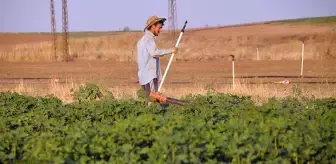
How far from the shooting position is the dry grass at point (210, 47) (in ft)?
150

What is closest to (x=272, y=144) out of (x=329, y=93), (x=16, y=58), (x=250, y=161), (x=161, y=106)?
(x=250, y=161)

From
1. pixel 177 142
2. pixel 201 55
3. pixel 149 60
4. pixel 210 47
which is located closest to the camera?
pixel 177 142

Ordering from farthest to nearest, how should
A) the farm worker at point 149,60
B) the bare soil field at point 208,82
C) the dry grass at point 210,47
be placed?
the dry grass at point 210,47
the bare soil field at point 208,82
the farm worker at point 149,60

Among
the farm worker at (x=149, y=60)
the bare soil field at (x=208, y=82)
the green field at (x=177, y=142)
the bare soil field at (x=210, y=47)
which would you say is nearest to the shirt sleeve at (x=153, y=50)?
the farm worker at (x=149, y=60)

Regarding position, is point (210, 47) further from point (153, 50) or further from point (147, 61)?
point (153, 50)

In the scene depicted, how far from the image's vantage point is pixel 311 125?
739cm

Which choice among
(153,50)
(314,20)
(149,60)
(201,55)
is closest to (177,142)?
(153,50)

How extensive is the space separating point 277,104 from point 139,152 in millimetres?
3599

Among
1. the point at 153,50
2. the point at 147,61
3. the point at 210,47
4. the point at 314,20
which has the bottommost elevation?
the point at 210,47

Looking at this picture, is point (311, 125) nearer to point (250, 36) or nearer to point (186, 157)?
point (186, 157)

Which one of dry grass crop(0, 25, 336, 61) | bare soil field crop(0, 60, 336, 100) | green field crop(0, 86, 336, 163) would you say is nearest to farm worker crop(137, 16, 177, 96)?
green field crop(0, 86, 336, 163)

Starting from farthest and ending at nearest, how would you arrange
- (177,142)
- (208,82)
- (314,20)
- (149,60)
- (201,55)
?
(314,20)
(201,55)
(208,82)
(149,60)
(177,142)

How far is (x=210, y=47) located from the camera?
5806 cm

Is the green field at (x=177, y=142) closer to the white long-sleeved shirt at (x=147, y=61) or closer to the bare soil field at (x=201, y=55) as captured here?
the white long-sleeved shirt at (x=147, y=61)
